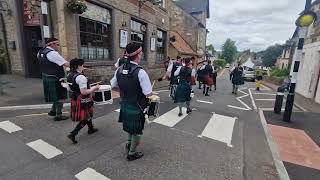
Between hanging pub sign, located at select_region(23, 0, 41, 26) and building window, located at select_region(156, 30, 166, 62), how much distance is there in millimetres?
11027

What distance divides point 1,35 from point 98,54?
442cm

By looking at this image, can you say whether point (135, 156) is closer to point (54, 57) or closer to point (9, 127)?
point (54, 57)

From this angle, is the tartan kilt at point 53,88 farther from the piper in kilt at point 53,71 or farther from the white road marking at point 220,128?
the white road marking at point 220,128

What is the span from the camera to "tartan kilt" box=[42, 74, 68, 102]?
5.09 metres

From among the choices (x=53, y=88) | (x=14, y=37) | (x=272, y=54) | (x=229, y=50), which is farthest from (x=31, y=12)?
(x=229, y=50)

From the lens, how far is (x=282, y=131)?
20.0ft

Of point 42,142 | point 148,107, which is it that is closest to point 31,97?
point 42,142

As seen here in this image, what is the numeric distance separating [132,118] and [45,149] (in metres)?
1.86

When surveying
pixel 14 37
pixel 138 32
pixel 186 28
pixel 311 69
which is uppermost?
pixel 186 28

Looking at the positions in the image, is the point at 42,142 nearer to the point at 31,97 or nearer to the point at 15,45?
the point at 31,97

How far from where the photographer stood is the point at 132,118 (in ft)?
11.6

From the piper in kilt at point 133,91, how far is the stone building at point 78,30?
4.30 meters

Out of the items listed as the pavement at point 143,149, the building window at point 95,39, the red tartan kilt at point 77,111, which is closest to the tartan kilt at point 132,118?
the pavement at point 143,149

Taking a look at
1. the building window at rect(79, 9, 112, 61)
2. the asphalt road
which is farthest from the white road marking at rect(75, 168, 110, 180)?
the building window at rect(79, 9, 112, 61)
